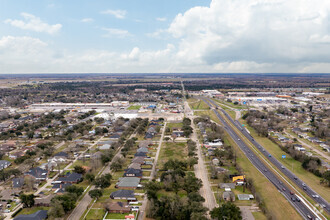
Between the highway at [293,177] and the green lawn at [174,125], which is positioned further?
the green lawn at [174,125]

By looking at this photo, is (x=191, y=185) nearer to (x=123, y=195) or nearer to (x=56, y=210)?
(x=123, y=195)

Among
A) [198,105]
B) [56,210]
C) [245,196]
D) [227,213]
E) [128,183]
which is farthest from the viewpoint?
[198,105]

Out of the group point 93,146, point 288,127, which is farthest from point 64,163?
point 288,127

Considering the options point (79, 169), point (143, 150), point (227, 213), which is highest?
point (227, 213)

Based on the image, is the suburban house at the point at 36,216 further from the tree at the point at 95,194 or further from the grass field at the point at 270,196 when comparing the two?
the grass field at the point at 270,196

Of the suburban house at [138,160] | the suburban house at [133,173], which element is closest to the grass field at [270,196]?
the suburban house at [133,173]

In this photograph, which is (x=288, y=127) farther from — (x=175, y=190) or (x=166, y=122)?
(x=175, y=190)

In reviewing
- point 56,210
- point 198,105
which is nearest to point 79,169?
point 56,210
